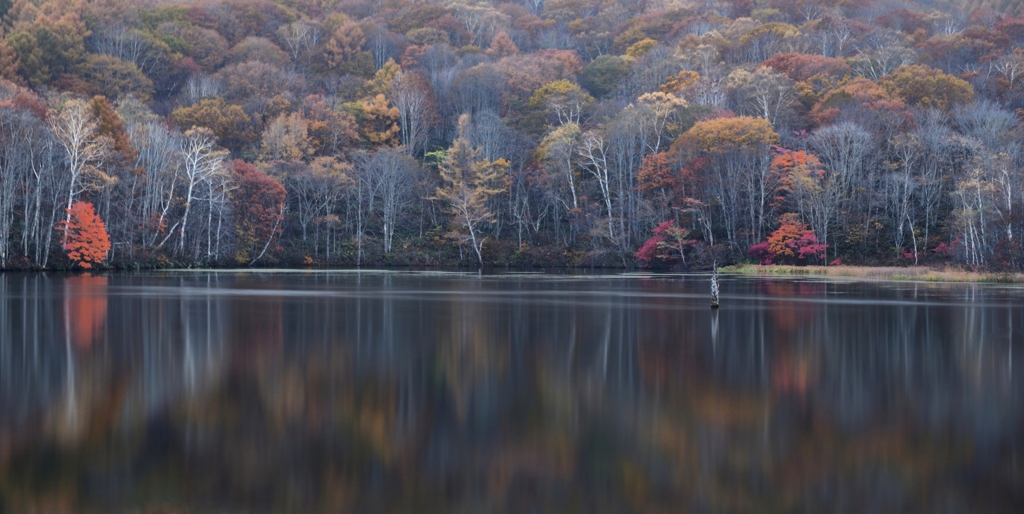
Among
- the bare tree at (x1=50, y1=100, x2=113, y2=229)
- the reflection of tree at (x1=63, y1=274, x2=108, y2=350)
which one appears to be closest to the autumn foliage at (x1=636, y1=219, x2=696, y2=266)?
the bare tree at (x1=50, y1=100, x2=113, y2=229)

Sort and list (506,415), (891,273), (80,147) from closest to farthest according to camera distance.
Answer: (506,415) → (891,273) → (80,147)

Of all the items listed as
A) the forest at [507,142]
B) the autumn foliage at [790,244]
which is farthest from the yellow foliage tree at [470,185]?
the autumn foliage at [790,244]

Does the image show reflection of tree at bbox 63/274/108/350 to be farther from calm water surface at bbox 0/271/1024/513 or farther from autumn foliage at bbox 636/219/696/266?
autumn foliage at bbox 636/219/696/266

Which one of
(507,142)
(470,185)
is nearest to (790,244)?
(470,185)

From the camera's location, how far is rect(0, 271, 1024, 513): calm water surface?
7.16m

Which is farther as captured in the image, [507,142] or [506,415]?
[507,142]

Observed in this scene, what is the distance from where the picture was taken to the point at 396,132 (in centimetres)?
7788

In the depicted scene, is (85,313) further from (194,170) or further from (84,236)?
(194,170)

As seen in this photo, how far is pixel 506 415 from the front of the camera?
984cm

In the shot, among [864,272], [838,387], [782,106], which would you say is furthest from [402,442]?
[782,106]

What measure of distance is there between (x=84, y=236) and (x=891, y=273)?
45.1m

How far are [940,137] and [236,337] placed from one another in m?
49.4

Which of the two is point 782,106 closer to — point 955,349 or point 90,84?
point 955,349

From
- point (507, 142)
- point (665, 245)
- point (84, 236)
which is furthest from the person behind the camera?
point (507, 142)
